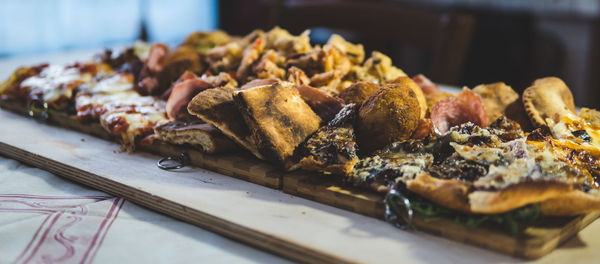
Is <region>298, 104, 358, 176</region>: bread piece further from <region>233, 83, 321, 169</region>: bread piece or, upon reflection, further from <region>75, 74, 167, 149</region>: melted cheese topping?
<region>75, 74, 167, 149</region>: melted cheese topping

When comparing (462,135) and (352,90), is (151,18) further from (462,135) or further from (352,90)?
(462,135)

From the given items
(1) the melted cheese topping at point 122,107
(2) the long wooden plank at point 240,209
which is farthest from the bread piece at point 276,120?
(1) the melted cheese topping at point 122,107

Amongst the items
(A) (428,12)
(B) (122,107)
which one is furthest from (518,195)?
(A) (428,12)

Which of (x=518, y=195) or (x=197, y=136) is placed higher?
(x=518, y=195)

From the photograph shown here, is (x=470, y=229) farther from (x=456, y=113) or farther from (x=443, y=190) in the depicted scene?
(x=456, y=113)

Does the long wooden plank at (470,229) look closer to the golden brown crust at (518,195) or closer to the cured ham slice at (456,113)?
the golden brown crust at (518,195)
